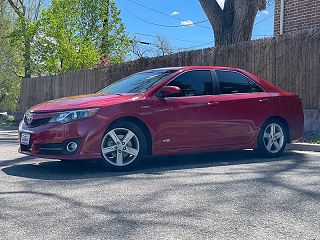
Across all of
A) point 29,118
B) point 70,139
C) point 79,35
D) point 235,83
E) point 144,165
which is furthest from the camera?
point 79,35

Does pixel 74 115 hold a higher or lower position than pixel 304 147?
higher

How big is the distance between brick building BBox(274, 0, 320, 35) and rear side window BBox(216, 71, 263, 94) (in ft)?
18.8

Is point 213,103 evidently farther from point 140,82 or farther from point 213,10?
point 213,10

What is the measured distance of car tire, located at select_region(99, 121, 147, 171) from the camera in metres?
6.11

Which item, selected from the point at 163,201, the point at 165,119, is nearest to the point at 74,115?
the point at 165,119

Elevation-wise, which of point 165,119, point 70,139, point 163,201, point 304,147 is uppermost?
point 165,119

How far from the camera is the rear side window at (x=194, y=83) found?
22.6 ft

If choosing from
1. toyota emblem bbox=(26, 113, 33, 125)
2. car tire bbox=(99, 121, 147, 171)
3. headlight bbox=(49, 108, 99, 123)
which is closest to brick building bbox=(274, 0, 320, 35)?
car tire bbox=(99, 121, 147, 171)

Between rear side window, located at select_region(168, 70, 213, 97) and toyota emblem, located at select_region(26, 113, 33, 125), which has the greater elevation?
rear side window, located at select_region(168, 70, 213, 97)

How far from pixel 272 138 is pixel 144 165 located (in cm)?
222

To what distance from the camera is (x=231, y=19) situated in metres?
13.8

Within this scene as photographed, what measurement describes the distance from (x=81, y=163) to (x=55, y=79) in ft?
46.4

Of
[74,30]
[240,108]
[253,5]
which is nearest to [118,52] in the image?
[74,30]

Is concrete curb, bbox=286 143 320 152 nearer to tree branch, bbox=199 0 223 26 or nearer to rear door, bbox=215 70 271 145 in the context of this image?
rear door, bbox=215 70 271 145
